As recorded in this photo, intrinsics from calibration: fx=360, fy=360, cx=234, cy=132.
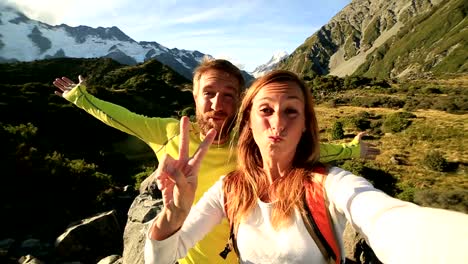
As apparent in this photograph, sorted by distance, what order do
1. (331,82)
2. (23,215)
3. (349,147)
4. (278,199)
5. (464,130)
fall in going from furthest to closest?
(331,82) → (464,130) → (23,215) → (349,147) → (278,199)

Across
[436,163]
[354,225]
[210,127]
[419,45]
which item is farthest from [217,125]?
[419,45]

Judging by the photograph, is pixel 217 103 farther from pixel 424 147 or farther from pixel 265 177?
pixel 424 147

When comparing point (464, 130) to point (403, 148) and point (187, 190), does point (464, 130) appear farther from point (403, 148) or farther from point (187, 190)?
point (187, 190)

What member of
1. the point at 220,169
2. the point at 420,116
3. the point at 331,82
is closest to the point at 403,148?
the point at 420,116

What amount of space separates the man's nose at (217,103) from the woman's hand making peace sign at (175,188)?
3.69 feet

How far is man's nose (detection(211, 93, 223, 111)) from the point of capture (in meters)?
3.05

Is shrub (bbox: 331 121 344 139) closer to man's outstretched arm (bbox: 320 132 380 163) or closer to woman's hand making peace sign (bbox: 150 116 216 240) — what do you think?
man's outstretched arm (bbox: 320 132 380 163)

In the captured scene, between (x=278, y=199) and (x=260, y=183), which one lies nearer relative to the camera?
(x=278, y=199)

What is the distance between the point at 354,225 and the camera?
171 centimetres

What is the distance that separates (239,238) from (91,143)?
1396 inches

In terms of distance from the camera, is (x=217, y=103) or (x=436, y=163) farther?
(x=436, y=163)

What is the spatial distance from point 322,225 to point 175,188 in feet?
2.51

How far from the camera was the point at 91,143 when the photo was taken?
114 ft

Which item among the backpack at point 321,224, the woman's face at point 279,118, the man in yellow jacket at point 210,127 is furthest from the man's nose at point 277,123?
the man in yellow jacket at point 210,127
